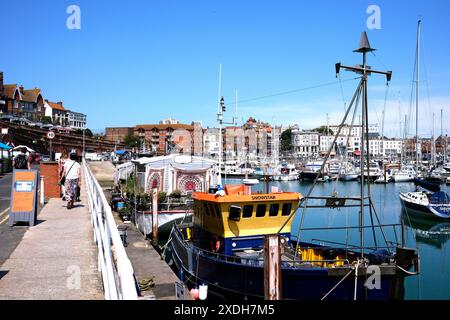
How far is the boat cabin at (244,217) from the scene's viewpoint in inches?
639

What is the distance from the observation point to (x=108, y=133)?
180 metres

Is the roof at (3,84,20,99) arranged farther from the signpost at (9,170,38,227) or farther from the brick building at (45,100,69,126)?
the signpost at (9,170,38,227)

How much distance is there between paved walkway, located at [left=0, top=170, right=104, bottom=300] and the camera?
257 inches

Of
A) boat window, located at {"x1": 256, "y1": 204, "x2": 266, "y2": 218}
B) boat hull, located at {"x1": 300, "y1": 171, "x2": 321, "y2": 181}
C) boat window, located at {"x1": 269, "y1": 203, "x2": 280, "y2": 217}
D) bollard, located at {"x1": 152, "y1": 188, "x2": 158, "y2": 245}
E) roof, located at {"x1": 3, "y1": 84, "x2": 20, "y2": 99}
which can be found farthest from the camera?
boat hull, located at {"x1": 300, "y1": 171, "x2": 321, "y2": 181}

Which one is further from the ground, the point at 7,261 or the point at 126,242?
the point at 7,261

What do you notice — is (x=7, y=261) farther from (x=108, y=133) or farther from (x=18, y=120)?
(x=108, y=133)

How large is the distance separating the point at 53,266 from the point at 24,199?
427cm

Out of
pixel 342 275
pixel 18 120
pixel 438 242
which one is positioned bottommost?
pixel 438 242

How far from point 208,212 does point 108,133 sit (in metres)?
168

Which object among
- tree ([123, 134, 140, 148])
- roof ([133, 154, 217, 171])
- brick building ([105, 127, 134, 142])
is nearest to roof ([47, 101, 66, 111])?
tree ([123, 134, 140, 148])

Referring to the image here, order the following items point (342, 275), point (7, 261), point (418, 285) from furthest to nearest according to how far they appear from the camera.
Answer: point (418, 285) → point (342, 275) → point (7, 261)

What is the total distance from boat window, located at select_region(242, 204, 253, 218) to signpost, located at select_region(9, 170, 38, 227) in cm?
723

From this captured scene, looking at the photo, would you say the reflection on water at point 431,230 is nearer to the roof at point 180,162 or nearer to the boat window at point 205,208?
the roof at point 180,162
